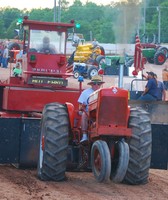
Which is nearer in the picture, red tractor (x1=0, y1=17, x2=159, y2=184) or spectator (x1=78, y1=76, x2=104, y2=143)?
red tractor (x1=0, y1=17, x2=159, y2=184)

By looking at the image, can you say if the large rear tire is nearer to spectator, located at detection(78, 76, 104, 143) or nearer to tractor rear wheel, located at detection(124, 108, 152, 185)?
spectator, located at detection(78, 76, 104, 143)

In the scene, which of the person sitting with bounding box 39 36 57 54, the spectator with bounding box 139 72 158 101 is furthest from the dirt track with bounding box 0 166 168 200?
the spectator with bounding box 139 72 158 101

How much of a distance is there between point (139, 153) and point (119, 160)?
49cm

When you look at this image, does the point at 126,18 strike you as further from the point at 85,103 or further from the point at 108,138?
the point at 108,138

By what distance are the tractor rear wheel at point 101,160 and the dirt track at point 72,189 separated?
18 cm

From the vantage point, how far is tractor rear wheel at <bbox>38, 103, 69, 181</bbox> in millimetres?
10557

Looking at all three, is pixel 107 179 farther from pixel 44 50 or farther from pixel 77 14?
pixel 77 14

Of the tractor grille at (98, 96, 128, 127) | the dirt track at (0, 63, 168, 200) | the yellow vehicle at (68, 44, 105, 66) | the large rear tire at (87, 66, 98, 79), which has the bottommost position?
the dirt track at (0, 63, 168, 200)

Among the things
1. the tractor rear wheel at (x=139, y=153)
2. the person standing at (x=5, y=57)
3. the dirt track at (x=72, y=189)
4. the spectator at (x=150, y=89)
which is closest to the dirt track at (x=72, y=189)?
the dirt track at (x=72, y=189)

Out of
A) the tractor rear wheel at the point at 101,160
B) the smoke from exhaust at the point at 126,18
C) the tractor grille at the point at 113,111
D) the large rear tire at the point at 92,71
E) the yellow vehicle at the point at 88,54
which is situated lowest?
the tractor rear wheel at the point at 101,160

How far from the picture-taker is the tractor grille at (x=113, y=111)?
10555 millimetres

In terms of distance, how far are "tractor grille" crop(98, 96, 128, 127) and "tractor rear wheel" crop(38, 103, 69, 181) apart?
590 millimetres

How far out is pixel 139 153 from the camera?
1056 cm

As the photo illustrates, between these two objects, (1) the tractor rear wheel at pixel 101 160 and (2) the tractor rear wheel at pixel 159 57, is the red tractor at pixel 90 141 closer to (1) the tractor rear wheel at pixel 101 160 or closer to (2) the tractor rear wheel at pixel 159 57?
(1) the tractor rear wheel at pixel 101 160
